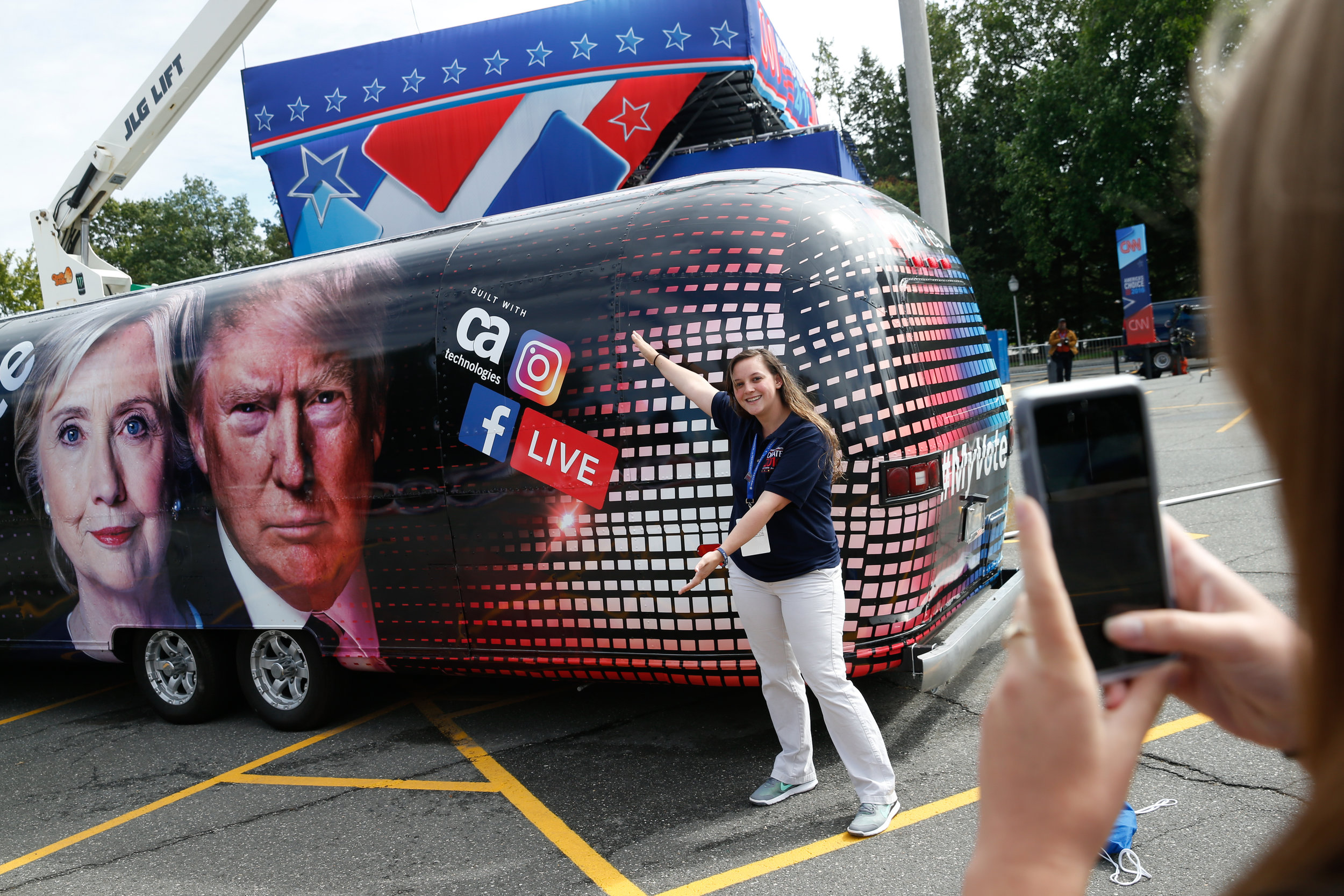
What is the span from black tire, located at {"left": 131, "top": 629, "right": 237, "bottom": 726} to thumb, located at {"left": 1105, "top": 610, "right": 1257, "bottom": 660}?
20.5ft

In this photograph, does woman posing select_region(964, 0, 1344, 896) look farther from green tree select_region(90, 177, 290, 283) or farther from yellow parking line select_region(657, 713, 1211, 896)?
green tree select_region(90, 177, 290, 283)

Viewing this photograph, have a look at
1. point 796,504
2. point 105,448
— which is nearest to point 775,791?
point 796,504

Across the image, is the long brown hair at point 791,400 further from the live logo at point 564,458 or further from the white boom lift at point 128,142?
the white boom lift at point 128,142

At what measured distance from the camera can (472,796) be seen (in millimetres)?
4586

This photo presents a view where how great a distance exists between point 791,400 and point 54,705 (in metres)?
6.70

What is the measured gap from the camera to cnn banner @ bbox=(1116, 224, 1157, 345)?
23.1 metres

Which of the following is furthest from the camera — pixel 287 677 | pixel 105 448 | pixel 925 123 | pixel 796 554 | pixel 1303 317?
pixel 925 123

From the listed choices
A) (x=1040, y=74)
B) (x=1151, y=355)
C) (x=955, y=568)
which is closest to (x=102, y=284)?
(x=955, y=568)

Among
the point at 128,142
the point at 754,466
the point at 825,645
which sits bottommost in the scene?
the point at 825,645

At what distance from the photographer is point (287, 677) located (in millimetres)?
5883

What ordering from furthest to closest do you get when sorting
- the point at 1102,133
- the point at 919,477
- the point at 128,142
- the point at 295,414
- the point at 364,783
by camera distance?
1. the point at 1102,133
2. the point at 128,142
3. the point at 295,414
4. the point at 364,783
5. the point at 919,477

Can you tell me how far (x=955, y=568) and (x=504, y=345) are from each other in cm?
259

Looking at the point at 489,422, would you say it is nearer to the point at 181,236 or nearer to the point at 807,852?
Result: the point at 807,852

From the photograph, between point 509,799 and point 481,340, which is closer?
point 509,799
